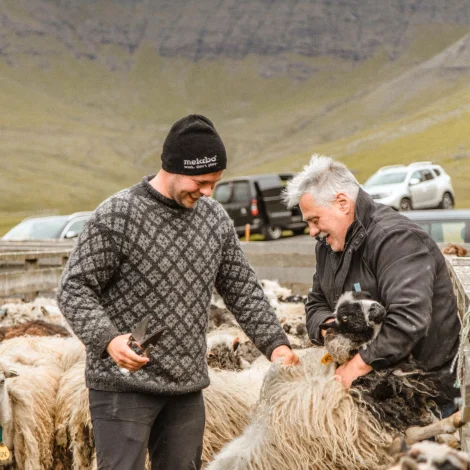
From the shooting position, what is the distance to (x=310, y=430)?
4.04 metres

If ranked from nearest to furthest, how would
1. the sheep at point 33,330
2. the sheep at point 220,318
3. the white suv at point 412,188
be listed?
1. the sheep at point 33,330
2. the sheep at point 220,318
3. the white suv at point 412,188

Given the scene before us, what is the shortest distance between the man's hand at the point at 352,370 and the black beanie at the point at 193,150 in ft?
3.66

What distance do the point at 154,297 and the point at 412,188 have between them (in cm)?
2650

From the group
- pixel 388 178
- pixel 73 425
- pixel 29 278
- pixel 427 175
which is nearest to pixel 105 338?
pixel 73 425

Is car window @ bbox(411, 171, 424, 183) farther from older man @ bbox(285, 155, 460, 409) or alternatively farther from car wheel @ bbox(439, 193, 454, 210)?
older man @ bbox(285, 155, 460, 409)

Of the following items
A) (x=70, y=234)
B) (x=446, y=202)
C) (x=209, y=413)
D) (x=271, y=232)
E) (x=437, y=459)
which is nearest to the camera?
(x=437, y=459)

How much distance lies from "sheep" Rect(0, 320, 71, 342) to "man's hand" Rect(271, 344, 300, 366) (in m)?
4.29

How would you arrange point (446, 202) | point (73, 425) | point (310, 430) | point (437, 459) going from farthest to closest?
1. point (446, 202)
2. point (73, 425)
3. point (310, 430)
4. point (437, 459)

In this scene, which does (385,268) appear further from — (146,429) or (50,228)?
(50,228)

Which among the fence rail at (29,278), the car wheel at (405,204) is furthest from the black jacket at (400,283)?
the car wheel at (405,204)

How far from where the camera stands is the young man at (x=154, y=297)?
3857 mm

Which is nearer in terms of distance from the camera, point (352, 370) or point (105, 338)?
point (105, 338)

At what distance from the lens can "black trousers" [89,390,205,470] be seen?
389 centimetres

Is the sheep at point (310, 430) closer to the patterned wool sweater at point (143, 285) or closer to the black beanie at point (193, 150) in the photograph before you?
the patterned wool sweater at point (143, 285)
